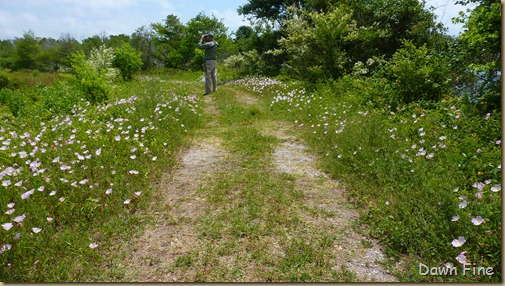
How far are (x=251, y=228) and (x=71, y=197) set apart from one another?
7.66ft

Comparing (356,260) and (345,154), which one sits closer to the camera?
(356,260)

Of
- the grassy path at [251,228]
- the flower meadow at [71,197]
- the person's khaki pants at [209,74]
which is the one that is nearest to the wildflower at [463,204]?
the grassy path at [251,228]

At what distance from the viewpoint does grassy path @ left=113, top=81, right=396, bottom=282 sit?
8.95 ft

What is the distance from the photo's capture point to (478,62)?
6.56 m

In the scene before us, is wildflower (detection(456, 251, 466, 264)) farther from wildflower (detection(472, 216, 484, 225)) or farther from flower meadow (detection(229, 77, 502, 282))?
wildflower (detection(472, 216, 484, 225))

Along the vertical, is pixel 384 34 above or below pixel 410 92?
above

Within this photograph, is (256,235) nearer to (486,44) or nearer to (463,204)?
(463,204)

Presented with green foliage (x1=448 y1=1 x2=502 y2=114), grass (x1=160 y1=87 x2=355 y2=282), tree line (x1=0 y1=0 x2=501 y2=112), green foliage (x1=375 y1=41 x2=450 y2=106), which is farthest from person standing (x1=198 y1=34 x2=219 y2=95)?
green foliage (x1=448 y1=1 x2=502 y2=114)

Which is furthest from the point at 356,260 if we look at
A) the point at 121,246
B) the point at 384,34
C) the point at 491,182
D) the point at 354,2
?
the point at 354,2

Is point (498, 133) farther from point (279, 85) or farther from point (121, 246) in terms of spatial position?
point (279, 85)

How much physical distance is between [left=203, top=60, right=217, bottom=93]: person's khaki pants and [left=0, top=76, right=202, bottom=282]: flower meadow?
7.74m

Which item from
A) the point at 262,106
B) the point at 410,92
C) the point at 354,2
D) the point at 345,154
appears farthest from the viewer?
the point at 354,2

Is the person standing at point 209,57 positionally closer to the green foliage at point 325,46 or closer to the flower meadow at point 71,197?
the green foliage at point 325,46

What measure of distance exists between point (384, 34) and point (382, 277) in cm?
1134
